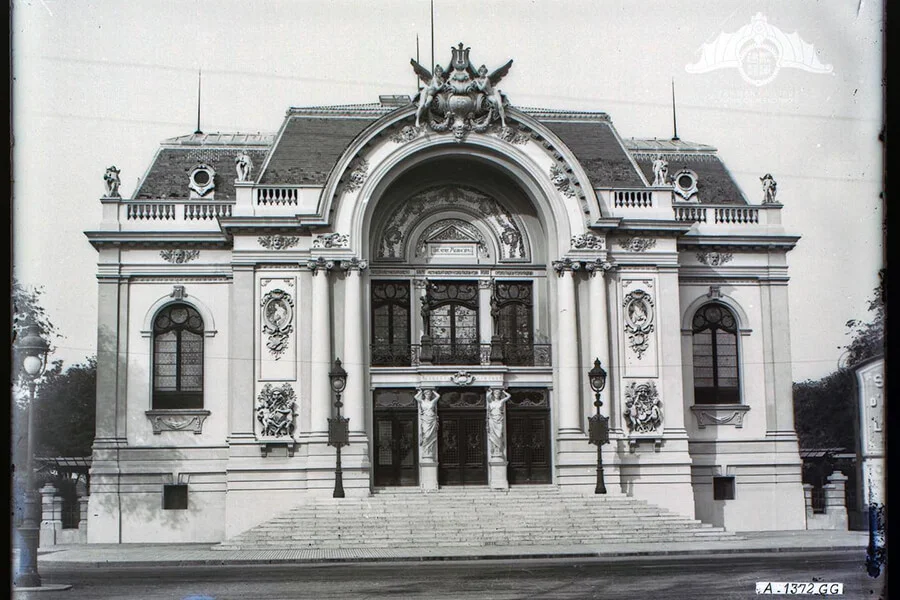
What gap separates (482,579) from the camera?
69.0ft

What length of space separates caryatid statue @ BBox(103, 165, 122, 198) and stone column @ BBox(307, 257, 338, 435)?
6976 millimetres

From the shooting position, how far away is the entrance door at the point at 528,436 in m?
35.6

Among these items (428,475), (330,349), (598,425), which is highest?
(330,349)

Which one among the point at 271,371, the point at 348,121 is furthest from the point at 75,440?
the point at 348,121

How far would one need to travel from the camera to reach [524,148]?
35.2 metres

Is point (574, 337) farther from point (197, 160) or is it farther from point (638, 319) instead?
point (197, 160)

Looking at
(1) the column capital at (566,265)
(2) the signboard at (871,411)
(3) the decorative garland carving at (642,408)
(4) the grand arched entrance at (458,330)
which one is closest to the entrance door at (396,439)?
(4) the grand arched entrance at (458,330)

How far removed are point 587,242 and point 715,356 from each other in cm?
610

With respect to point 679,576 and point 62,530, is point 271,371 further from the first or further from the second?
point 679,576

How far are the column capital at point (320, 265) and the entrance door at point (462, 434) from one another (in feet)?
16.8

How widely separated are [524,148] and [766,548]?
13.6 meters

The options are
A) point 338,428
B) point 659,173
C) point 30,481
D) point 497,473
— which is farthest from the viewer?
point 659,173

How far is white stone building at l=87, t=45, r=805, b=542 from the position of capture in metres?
34.4

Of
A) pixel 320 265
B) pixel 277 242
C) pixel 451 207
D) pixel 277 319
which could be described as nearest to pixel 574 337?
pixel 451 207
